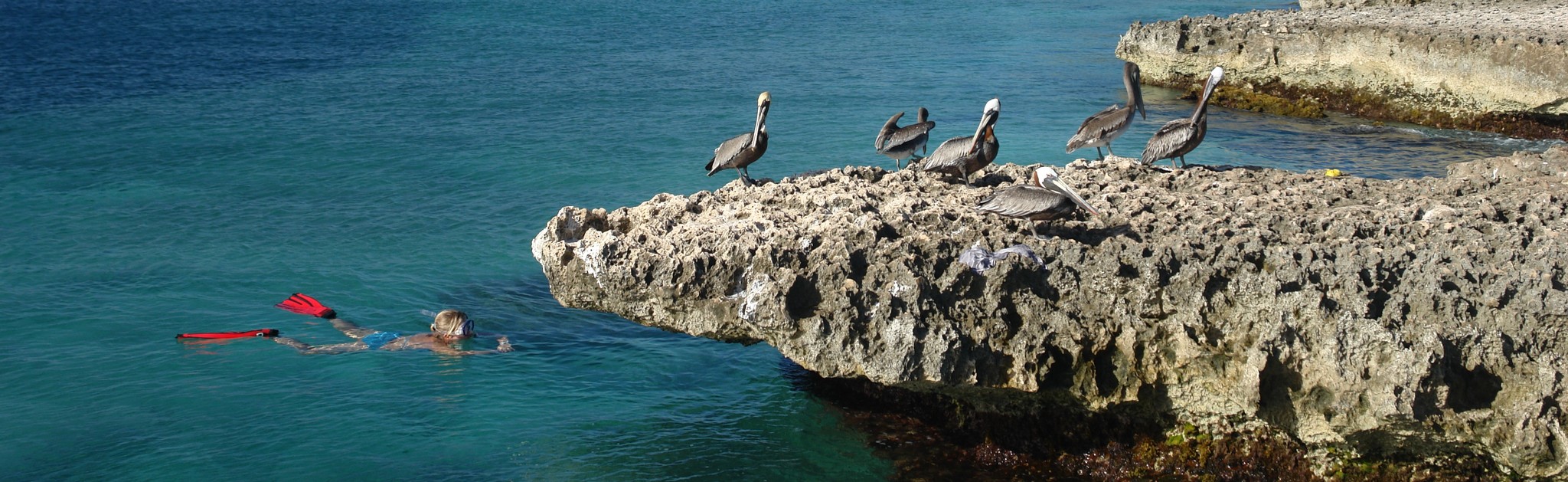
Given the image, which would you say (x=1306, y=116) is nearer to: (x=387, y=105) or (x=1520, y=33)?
(x=1520, y=33)

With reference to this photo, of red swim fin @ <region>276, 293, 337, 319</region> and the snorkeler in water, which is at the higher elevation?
red swim fin @ <region>276, 293, 337, 319</region>

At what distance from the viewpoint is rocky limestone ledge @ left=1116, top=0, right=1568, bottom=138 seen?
75.5ft

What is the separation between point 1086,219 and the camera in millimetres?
9656

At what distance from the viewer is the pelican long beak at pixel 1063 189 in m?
9.02

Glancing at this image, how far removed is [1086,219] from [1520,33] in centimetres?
1917

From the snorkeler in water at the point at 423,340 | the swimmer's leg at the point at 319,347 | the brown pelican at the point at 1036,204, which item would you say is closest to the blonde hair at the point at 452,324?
the snorkeler in water at the point at 423,340

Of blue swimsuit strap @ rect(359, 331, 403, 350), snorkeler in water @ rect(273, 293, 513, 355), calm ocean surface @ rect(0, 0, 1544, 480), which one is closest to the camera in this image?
calm ocean surface @ rect(0, 0, 1544, 480)

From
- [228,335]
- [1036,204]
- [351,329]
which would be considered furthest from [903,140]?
[228,335]

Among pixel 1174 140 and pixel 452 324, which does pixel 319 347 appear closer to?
pixel 452 324

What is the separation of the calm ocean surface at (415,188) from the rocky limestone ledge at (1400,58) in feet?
3.13

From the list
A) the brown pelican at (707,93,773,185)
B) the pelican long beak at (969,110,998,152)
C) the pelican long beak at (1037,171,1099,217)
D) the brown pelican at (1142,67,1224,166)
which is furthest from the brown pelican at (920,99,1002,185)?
the brown pelican at (1142,67,1224,166)

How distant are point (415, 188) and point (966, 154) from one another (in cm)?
1262

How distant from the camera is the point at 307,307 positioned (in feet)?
47.0

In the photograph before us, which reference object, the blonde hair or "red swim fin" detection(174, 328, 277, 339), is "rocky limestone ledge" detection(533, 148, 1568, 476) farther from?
"red swim fin" detection(174, 328, 277, 339)
